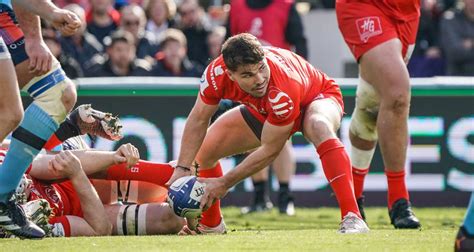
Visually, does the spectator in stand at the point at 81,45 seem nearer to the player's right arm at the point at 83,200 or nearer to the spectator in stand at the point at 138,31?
the spectator in stand at the point at 138,31

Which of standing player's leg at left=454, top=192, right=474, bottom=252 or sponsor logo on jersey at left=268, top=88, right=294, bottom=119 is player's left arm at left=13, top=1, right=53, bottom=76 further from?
standing player's leg at left=454, top=192, right=474, bottom=252

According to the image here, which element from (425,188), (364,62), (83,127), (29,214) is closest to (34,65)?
(29,214)

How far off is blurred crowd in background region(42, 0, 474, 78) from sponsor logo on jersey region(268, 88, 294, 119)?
5821mm

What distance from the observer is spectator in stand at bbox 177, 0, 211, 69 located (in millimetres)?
15258

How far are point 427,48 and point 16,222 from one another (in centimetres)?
905

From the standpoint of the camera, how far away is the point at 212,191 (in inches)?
307

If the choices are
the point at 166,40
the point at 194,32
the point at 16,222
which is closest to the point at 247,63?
the point at 16,222

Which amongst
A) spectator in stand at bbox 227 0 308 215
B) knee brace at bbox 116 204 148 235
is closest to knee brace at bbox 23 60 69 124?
knee brace at bbox 116 204 148 235

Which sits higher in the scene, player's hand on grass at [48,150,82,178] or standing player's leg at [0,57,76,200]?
standing player's leg at [0,57,76,200]

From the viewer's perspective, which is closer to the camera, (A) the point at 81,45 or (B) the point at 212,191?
(B) the point at 212,191

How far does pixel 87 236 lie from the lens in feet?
26.2

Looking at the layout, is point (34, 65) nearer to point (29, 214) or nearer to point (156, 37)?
point (29, 214)

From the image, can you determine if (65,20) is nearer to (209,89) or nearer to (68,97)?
(68,97)

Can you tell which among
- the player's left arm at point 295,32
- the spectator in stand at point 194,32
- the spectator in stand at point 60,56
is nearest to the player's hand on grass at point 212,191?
the player's left arm at point 295,32
